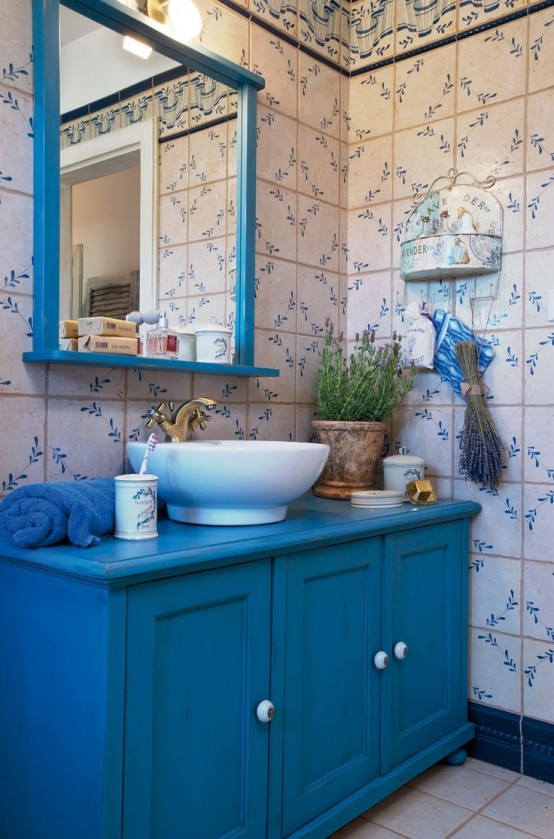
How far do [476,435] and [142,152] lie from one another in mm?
1061

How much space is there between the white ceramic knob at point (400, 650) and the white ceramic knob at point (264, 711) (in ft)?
1.46

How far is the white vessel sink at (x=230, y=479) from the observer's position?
1.29 m

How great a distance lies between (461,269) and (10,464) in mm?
1213

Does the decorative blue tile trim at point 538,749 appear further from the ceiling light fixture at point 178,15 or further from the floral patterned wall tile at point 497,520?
the ceiling light fixture at point 178,15

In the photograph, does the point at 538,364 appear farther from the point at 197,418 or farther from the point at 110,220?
the point at 110,220

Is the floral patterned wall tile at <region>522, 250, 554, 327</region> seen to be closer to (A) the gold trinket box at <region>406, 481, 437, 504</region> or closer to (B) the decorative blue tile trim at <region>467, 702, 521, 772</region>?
(A) the gold trinket box at <region>406, 481, 437, 504</region>

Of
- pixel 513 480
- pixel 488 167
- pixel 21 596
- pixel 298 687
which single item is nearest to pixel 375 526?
pixel 298 687

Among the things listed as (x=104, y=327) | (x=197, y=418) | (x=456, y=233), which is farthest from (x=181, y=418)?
(x=456, y=233)

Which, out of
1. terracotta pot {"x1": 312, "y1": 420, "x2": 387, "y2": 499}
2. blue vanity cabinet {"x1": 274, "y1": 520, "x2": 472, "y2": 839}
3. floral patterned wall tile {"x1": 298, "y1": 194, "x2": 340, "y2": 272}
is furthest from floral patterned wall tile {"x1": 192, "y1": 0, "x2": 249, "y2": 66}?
blue vanity cabinet {"x1": 274, "y1": 520, "x2": 472, "y2": 839}

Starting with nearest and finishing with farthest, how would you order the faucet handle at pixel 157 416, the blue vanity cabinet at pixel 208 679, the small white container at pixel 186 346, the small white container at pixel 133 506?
the blue vanity cabinet at pixel 208 679 < the small white container at pixel 133 506 < the faucet handle at pixel 157 416 < the small white container at pixel 186 346

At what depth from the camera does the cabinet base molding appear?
1803mm

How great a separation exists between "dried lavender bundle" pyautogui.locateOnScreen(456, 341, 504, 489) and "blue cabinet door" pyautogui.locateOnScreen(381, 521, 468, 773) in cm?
15

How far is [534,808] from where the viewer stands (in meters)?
1.68

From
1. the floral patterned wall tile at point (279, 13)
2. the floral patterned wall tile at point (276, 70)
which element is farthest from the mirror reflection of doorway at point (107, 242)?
the floral patterned wall tile at point (279, 13)
